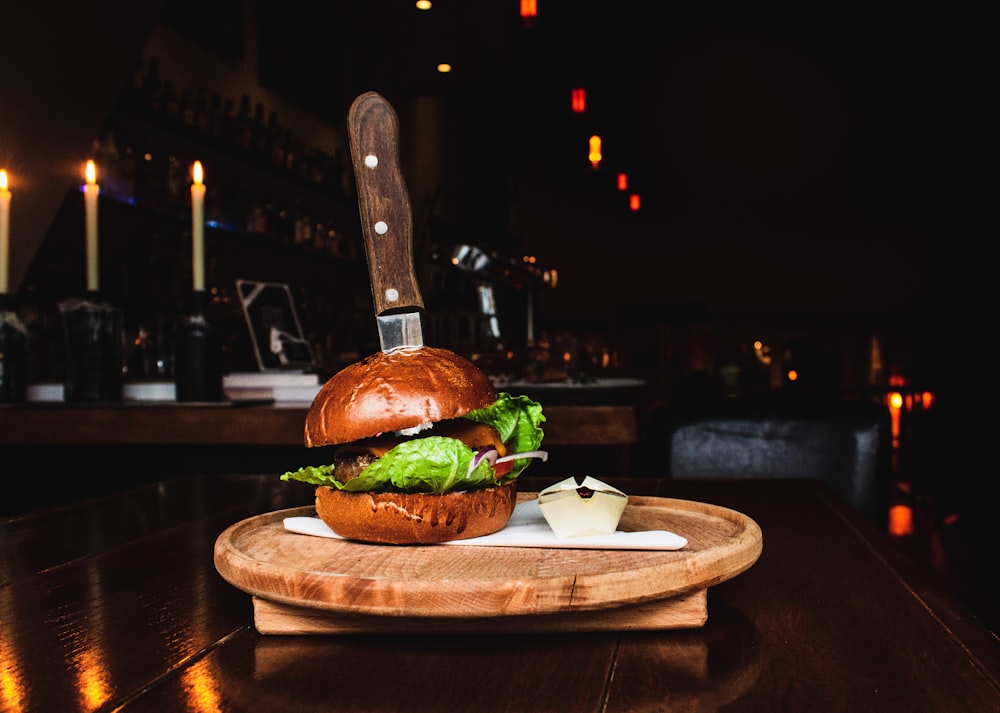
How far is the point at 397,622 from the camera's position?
69cm

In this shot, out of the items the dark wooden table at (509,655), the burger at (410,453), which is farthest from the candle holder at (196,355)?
the burger at (410,453)

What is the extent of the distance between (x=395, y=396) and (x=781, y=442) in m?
1.40

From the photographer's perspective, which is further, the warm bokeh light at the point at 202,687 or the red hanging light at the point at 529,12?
the red hanging light at the point at 529,12

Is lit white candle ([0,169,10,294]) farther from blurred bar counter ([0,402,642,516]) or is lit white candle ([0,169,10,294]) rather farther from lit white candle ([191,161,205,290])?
lit white candle ([191,161,205,290])

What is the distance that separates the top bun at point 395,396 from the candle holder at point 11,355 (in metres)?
1.93

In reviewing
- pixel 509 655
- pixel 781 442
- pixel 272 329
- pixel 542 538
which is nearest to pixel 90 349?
pixel 272 329

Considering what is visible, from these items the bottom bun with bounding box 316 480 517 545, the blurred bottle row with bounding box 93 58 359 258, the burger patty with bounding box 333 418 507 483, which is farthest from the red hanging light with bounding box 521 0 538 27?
the bottom bun with bounding box 316 480 517 545

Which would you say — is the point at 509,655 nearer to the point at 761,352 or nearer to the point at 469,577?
the point at 469,577

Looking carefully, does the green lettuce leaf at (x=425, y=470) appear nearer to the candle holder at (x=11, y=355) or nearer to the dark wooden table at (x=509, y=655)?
the dark wooden table at (x=509, y=655)

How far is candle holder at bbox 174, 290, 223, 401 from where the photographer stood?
7.93ft

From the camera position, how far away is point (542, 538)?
0.81 m

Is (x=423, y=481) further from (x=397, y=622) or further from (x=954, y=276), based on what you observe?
(x=954, y=276)

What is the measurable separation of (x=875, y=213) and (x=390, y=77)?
4493 mm

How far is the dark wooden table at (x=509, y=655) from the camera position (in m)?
0.56
